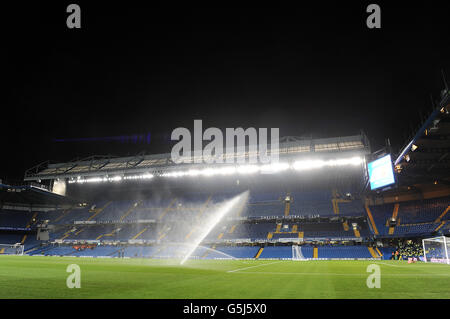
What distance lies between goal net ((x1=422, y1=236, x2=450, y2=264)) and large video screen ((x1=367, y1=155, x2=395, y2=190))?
6415 millimetres

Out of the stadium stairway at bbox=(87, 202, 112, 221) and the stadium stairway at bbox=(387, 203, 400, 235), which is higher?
the stadium stairway at bbox=(87, 202, 112, 221)

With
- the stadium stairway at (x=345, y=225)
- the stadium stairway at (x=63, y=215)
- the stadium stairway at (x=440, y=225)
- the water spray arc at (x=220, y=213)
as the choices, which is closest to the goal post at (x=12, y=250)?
the stadium stairway at (x=63, y=215)

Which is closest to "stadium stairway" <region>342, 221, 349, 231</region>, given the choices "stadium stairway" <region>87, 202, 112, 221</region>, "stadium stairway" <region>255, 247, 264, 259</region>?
"stadium stairway" <region>255, 247, 264, 259</region>

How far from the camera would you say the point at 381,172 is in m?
27.7

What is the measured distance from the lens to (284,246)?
4081 centimetres

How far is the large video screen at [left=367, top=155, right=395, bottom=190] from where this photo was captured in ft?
85.3

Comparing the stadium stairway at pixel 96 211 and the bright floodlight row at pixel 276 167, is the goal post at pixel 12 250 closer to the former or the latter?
the stadium stairway at pixel 96 211

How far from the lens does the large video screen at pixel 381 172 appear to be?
85.3ft

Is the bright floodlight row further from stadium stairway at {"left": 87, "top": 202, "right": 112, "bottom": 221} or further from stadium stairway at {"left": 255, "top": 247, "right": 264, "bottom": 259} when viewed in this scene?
stadium stairway at {"left": 87, "top": 202, "right": 112, "bottom": 221}

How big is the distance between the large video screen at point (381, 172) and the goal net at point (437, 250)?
253 inches

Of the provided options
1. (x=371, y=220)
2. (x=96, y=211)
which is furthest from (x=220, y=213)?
(x=96, y=211)
